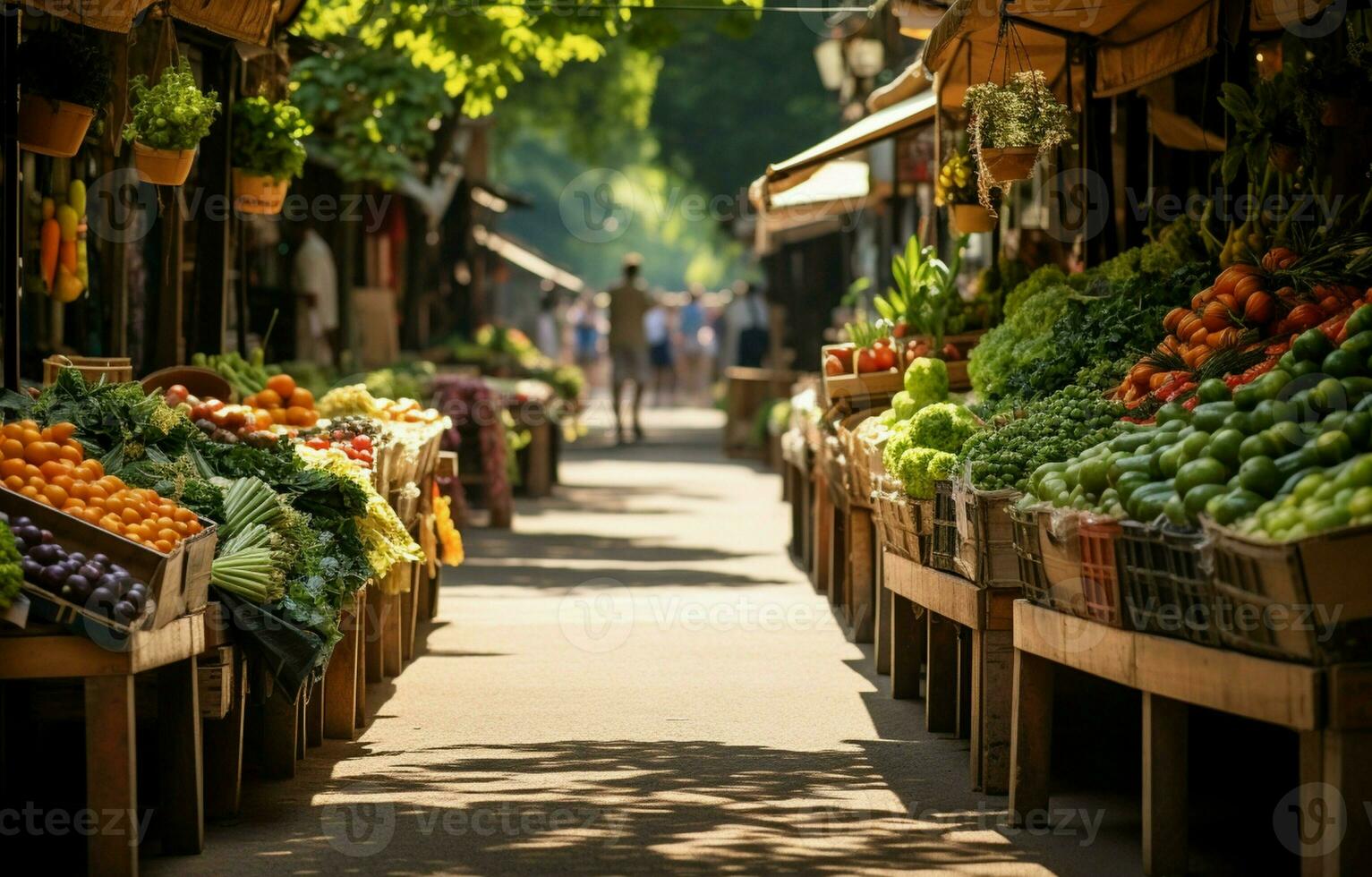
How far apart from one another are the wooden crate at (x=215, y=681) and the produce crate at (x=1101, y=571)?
115 inches

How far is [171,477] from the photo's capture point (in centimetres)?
756

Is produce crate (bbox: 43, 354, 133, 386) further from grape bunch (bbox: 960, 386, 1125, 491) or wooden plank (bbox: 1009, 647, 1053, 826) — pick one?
Answer: wooden plank (bbox: 1009, 647, 1053, 826)

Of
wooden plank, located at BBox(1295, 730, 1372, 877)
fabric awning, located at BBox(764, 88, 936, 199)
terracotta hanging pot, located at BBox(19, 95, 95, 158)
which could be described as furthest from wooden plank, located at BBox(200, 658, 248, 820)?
fabric awning, located at BBox(764, 88, 936, 199)

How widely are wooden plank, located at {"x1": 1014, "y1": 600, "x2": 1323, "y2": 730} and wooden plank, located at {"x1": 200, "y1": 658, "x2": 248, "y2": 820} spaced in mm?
2781

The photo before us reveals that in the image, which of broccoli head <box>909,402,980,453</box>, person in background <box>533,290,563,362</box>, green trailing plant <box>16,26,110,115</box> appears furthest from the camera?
person in background <box>533,290,563,362</box>

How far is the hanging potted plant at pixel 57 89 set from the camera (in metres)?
8.86

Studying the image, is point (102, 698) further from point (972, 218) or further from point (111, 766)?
point (972, 218)

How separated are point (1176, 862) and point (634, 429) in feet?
87.3

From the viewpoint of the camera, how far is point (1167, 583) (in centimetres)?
598

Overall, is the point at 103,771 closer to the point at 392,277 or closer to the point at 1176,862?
the point at 1176,862

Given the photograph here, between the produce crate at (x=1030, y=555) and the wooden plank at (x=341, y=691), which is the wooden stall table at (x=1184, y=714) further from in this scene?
the wooden plank at (x=341, y=691)

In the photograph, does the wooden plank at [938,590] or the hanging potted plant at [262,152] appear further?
the hanging potted plant at [262,152]

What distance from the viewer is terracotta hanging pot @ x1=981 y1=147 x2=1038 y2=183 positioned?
10.2 m

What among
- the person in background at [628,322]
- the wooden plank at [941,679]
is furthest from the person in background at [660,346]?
the wooden plank at [941,679]
